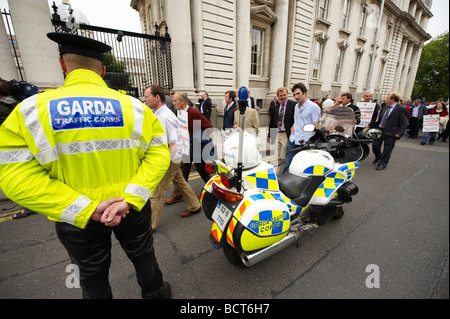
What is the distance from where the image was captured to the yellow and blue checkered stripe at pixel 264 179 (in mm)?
1848

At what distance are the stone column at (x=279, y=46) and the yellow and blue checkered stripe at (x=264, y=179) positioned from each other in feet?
37.9

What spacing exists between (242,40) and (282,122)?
24.2 feet

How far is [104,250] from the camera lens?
1365 millimetres

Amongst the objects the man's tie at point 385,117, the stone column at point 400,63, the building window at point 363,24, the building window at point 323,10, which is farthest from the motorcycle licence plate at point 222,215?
the stone column at point 400,63

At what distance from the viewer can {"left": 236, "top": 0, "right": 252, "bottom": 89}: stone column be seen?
9508 mm

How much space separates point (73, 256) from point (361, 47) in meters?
24.2

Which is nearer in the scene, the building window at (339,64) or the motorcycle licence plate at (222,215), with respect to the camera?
the motorcycle licence plate at (222,215)

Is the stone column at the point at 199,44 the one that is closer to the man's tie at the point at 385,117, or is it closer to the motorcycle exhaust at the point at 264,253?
the man's tie at the point at 385,117

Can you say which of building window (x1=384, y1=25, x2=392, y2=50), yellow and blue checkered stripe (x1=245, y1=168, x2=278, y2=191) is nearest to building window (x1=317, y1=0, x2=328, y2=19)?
building window (x1=384, y1=25, x2=392, y2=50)

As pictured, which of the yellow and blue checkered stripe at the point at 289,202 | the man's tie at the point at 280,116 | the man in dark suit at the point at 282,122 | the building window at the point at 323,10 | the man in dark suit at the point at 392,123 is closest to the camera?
the yellow and blue checkered stripe at the point at 289,202

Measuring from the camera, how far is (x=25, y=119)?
3.30ft

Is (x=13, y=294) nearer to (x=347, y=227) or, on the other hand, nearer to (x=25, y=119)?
(x=25, y=119)

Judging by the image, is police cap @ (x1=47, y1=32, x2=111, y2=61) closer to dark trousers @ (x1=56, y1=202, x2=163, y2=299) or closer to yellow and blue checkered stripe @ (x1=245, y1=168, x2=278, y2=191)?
dark trousers @ (x1=56, y1=202, x2=163, y2=299)

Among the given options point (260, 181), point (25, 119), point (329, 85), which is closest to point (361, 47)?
point (329, 85)
